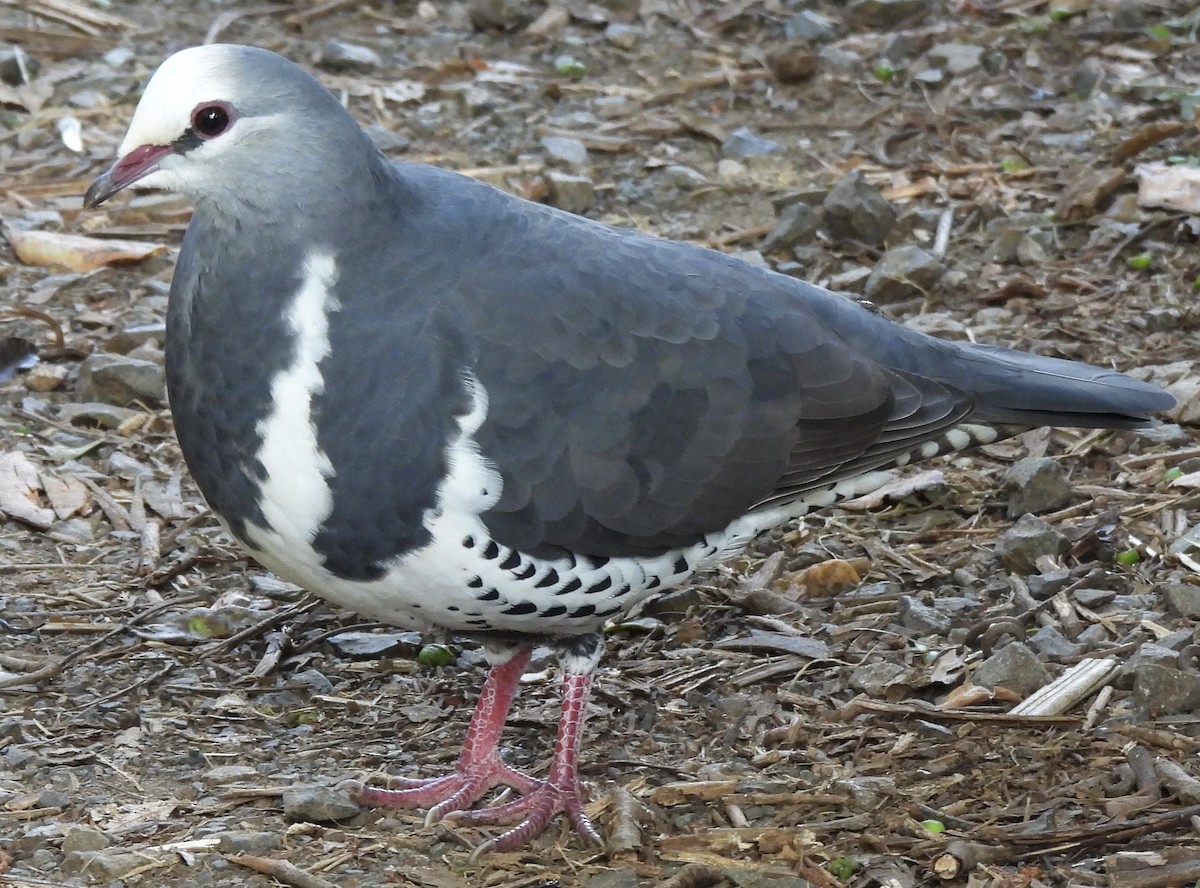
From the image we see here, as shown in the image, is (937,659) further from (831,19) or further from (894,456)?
(831,19)

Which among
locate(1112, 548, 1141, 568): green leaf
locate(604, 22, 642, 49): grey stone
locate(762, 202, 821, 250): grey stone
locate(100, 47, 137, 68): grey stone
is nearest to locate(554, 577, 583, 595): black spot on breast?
locate(1112, 548, 1141, 568): green leaf

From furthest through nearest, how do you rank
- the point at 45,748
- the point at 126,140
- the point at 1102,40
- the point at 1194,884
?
the point at 1102,40 → the point at 45,748 → the point at 126,140 → the point at 1194,884

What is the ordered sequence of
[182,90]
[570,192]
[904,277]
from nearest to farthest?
[182,90] < [904,277] < [570,192]

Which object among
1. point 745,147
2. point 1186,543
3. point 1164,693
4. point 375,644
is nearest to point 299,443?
point 375,644

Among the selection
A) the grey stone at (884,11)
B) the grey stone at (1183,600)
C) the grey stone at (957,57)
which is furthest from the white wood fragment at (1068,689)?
the grey stone at (884,11)

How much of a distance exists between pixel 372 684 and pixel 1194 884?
2.23 m

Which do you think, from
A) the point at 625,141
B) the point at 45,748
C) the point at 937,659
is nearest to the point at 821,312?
the point at 937,659

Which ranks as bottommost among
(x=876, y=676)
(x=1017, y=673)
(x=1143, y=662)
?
(x=876, y=676)

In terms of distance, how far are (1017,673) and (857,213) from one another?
2.89 m

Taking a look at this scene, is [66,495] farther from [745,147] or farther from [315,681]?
[745,147]

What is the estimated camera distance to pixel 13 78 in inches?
318

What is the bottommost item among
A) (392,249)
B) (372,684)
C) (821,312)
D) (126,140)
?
(372,684)

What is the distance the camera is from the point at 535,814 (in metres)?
4.00

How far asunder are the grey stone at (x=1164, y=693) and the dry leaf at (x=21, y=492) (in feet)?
10.7
